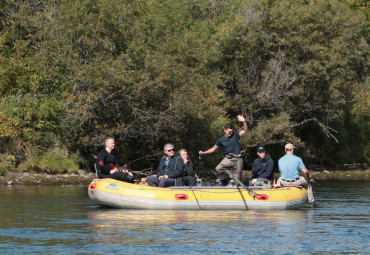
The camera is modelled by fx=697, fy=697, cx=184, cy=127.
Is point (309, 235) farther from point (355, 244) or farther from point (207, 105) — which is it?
point (207, 105)

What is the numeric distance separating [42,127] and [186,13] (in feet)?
37.2

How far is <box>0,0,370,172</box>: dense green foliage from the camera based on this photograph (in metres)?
28.0

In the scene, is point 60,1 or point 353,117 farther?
point 353,117

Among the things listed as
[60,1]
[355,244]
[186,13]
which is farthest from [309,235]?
[186,13]

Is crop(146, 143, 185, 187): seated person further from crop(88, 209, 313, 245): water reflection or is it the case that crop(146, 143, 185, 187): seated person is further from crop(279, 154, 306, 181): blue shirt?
crop(279, 154, 306, 181): blue shirt

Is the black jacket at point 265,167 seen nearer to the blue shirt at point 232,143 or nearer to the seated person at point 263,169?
the seated person at point 263,169

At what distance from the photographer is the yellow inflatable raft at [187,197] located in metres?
17.8

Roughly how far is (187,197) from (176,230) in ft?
12.0

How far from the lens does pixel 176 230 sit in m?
14.2

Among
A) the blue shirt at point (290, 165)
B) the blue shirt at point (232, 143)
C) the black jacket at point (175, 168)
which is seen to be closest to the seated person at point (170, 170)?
the black jacket at point (175, 168)

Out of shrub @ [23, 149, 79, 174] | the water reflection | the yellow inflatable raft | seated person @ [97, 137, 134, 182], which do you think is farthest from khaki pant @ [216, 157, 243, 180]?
shrub @ [23, 149, 79, 174]

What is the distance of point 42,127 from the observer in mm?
28781

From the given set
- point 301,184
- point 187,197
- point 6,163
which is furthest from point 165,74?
point 187,197

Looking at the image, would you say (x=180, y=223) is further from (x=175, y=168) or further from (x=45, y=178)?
(x=45, y=178)
